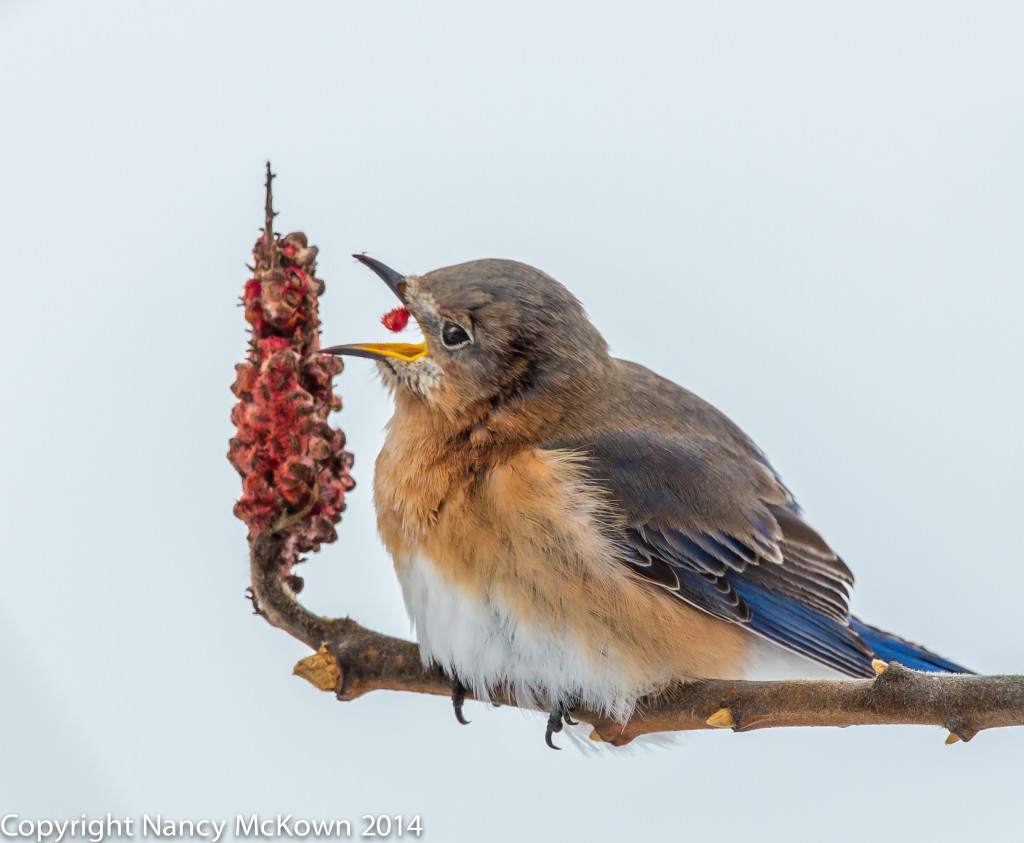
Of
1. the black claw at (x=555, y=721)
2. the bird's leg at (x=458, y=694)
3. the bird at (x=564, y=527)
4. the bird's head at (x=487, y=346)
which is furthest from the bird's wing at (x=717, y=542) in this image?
the bird's leg at (x=458, y=694)

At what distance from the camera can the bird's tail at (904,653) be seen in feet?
9.07

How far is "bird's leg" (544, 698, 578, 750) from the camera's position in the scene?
2.47m

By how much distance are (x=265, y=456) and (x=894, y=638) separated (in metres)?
1.73

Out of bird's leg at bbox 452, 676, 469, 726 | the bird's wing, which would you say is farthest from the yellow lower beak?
bird's leg at bbox 452, 676, 469, 726

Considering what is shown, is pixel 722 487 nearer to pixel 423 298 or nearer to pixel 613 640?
pixel 613 640

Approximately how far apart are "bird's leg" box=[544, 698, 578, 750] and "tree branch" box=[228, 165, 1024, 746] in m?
0.16

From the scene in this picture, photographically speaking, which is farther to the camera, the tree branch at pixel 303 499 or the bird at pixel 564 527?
the bird at pixel 564 527

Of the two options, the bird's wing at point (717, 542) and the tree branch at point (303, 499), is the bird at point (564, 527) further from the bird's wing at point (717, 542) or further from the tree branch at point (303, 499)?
the tree branch at point (303, 499)

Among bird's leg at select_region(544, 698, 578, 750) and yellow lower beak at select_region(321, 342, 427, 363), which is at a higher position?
yellow lower beak at select_region(321, 342, 427, 363)

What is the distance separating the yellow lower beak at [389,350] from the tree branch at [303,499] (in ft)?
0.61

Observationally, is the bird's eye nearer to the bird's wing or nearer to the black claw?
the bird's wing

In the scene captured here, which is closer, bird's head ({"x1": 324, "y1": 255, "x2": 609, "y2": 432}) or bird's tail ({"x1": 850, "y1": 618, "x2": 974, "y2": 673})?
bird's head ({"x1": 324, "y1": 255, "x2": 609, "y2": 432})

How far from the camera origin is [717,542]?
2.60 metres

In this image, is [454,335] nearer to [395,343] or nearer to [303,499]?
[395,343]
